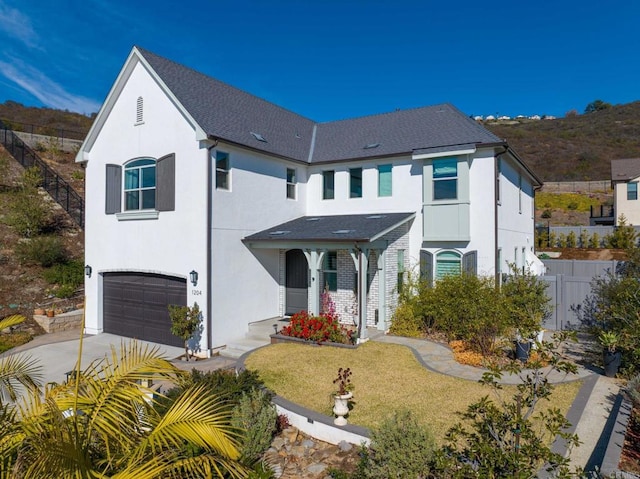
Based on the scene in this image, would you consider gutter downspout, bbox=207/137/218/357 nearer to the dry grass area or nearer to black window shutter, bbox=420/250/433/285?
the dry grass area

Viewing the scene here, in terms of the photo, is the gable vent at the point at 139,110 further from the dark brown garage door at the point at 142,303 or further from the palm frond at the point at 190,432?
the palm frond at the point at 190,432

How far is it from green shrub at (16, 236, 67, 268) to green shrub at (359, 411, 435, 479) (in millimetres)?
19461

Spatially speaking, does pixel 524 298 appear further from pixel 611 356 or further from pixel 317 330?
pixel 317 330

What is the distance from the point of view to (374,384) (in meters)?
8.90

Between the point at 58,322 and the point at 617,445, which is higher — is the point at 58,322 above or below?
below

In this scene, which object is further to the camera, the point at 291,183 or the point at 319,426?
the point at 291,183

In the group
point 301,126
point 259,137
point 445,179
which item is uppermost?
point 301,126

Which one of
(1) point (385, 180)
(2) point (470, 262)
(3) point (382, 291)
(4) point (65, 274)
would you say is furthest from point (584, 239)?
A: (4) point (65, 274)

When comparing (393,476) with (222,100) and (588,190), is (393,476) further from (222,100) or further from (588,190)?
(588,190)

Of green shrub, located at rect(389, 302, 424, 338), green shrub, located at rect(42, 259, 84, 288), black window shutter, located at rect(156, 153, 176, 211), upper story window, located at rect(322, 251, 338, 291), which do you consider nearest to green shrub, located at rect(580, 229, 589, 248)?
green shrub, located at rect(389, 302, 424, 338)

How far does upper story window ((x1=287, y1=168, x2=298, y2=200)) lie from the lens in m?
16.7

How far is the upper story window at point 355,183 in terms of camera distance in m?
16.8

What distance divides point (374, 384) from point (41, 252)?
1780 cm

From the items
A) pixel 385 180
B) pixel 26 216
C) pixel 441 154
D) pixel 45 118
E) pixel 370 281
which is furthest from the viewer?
pixel 45 118
